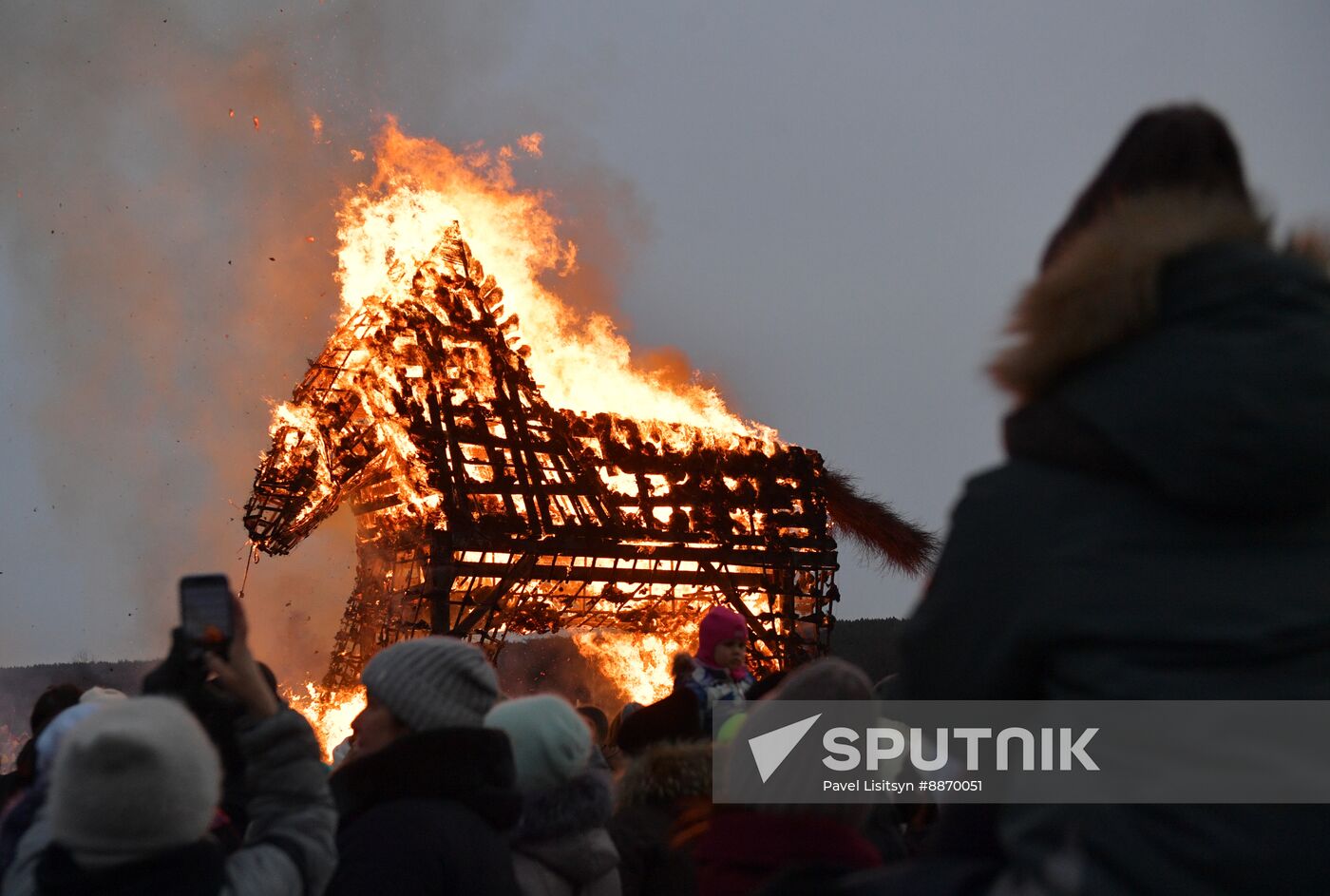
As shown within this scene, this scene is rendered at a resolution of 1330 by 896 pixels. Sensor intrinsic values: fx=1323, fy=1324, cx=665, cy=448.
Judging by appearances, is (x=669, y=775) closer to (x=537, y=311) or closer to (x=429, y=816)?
(x=429, y=816)

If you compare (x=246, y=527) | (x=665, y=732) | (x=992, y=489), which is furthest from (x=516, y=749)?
(x=246, y=527)

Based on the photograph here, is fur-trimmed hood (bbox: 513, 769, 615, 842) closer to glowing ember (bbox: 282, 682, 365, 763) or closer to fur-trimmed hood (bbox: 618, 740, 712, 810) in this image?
fur-trimmed hood (bbox: 618, 740, 712, 810)

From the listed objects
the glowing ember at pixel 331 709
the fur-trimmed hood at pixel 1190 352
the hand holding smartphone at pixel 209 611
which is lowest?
the glowing ember at pixel 331 709

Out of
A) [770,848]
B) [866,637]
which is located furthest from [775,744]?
[866,637]

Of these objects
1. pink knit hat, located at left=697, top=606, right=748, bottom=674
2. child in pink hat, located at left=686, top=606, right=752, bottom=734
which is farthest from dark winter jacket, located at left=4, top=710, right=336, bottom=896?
pink knit hat, located at left=697, top=606, right=748, bottom=674

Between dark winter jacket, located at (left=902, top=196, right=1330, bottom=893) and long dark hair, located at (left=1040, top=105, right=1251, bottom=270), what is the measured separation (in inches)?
6.2

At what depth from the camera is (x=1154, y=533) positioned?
1.98 meters

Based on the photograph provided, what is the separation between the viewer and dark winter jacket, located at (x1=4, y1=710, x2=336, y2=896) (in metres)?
3.28

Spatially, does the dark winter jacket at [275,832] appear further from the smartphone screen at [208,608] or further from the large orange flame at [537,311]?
the large orange flame at [537,311]

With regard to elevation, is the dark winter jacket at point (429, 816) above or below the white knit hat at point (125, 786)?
below

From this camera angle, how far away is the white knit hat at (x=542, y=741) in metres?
4.79

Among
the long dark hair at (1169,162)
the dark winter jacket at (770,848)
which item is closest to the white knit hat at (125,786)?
the dark winter jacket at (770,848)

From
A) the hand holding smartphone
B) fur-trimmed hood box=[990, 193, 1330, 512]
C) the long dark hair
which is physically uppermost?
the long dark hair

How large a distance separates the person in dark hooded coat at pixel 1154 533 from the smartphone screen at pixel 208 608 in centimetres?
207
